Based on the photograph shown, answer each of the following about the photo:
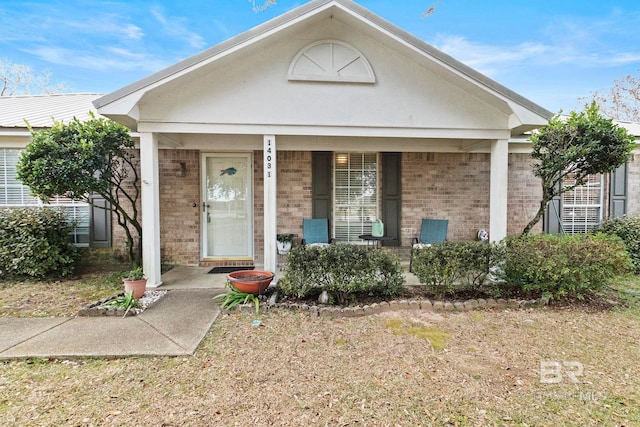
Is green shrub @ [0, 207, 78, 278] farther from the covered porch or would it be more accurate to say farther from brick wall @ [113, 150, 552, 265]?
the covered porch

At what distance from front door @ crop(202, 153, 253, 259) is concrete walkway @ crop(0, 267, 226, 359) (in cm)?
233

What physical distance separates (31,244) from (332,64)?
249 inches

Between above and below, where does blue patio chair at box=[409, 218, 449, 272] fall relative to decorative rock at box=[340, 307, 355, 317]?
above

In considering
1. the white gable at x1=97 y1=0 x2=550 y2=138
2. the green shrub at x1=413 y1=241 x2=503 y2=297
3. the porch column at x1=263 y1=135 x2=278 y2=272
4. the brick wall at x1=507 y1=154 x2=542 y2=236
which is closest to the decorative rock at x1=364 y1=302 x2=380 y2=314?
the green shrub at x1=413 y1=241 x2=503 y2=297

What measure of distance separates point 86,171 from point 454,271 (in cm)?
600

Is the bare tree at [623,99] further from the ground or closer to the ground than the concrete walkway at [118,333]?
further from the ground

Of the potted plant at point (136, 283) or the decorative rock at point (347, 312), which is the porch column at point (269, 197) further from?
the potted plant at point (136, 283)

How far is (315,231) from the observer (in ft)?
23.1

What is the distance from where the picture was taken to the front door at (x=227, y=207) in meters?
7.05

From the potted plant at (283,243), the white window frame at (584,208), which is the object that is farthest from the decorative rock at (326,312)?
the white window frame at (584,208)

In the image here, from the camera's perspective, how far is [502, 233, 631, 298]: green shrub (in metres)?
4.46

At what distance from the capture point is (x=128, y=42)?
508 inches

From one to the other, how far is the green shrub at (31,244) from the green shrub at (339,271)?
4774 millimetres

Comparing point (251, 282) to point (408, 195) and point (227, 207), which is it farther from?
point (408, 195)
